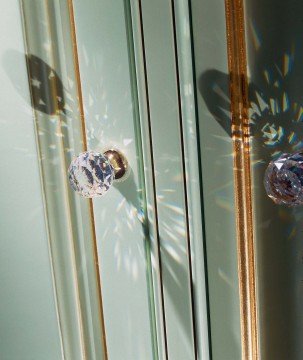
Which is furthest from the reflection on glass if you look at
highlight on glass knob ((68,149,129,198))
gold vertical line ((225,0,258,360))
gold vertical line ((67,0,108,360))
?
gold vertical line ((225,0,258,360))

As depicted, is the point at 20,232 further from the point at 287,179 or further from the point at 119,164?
the point at 287,179

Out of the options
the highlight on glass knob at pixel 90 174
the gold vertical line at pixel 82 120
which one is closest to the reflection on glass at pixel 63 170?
the gold vertical line at pixel 82 120

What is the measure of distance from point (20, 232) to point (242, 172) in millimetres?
375

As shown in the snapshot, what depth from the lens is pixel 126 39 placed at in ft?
1.86

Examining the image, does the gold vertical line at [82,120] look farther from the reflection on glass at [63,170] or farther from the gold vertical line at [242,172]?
the gold vertical line at [242,172]

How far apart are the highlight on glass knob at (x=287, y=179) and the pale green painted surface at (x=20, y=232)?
372mm

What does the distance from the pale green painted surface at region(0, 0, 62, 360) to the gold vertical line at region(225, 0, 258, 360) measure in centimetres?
31

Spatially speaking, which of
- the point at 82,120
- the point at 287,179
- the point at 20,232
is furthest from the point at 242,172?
the point at 20,232

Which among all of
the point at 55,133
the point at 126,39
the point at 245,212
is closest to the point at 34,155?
the point at 55,133

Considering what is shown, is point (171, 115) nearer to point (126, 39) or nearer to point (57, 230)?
point (126, 39)

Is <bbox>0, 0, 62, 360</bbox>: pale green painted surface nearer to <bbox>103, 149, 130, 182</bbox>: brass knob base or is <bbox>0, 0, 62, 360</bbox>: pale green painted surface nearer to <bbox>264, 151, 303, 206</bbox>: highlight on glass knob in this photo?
<bbox>103, 149, 130, 182</bbox>: brass knob base

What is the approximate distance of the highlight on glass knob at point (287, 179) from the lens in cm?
42

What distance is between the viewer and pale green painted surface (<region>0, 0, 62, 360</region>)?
2.16 feet

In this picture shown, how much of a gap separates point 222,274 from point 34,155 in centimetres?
33
